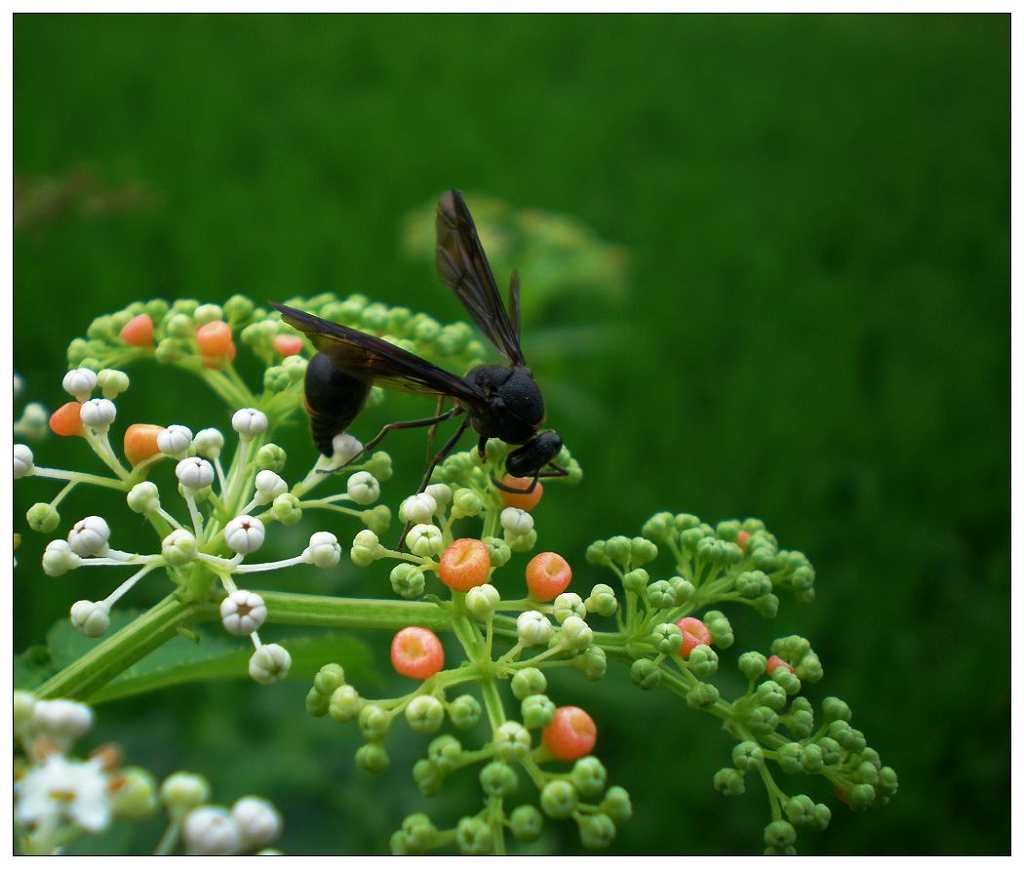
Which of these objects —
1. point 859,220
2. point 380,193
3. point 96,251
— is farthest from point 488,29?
point 96,251

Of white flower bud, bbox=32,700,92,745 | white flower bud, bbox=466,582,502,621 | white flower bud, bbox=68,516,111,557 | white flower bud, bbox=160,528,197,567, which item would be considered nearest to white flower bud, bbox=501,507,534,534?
white flower bud, bbox=466,582,502,621

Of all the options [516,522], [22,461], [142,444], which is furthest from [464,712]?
[22,461]

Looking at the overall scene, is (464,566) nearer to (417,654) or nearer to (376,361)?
(417,654)

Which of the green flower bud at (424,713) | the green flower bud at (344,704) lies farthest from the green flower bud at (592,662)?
the green flower bud at (344,704)

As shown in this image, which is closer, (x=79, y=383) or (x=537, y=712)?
(x=537, y=712)

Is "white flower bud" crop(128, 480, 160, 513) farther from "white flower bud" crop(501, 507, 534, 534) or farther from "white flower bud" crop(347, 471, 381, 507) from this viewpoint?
"white flower bud" crop(501, 507, 534, 534)
